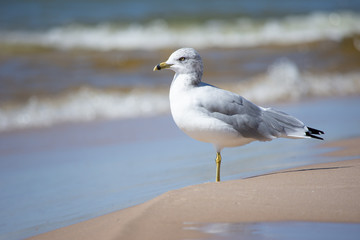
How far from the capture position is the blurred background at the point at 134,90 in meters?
4.05

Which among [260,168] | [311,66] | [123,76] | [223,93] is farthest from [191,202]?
[311,66]

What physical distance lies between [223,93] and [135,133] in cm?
259

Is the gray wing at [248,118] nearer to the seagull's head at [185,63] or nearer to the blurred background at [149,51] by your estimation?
the seagull's head at [185,63]

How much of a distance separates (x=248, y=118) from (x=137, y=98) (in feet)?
15.5

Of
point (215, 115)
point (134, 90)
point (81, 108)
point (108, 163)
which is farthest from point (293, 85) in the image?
point (215, 115)

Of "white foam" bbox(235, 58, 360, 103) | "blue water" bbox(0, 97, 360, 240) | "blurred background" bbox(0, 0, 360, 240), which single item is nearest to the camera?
"blue water" bbox(0, 97, 360, 240)

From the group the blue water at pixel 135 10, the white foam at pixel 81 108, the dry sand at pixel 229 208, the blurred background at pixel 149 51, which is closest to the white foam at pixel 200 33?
the blurred background at pixel 149 51

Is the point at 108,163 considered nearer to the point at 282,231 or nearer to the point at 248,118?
the point at 248,118

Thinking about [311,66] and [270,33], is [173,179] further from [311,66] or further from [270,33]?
[270,33]

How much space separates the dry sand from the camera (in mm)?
2641

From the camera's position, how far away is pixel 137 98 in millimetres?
8188

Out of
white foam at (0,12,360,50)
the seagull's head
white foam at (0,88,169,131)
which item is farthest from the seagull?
white foam at (0,12,360,50)

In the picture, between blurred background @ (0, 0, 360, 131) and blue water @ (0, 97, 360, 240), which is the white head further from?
blurred background @ (0, 0, 360, 131)

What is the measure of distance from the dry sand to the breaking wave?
169 inches
